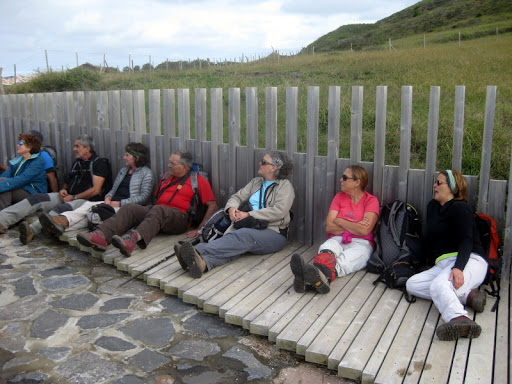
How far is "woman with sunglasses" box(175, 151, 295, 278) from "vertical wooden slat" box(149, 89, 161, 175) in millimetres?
1729

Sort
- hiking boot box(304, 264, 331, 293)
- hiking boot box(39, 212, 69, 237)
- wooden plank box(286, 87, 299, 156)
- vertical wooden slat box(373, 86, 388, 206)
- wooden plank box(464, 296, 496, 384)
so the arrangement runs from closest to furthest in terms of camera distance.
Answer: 1. wooden plank box(464, 296, 496, 384)
2. hiking boot box(304, 264, 331, 293)
3. vertical wooden slat box(373, 86, 388, 206)
4. wooden plank box(286, 87, 299, 156)
5. hiking boot box(39, 212, 69, 237)

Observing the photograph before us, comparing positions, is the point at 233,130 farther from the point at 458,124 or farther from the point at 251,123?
the point at 458,124

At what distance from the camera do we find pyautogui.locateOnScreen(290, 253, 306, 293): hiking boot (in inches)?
176

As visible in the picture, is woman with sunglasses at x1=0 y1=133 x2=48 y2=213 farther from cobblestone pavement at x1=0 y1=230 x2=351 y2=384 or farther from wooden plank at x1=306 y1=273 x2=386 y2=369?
wooden plank at x1=306 y1=273 x2=386 y2=369

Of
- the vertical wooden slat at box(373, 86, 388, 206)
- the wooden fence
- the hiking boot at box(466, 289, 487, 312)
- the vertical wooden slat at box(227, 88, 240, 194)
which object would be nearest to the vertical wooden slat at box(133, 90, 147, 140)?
the wooden fence

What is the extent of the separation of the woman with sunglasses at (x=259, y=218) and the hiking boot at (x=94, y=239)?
3.83 ft

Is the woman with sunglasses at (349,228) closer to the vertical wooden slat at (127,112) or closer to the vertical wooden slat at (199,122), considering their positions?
the vertical wooden slat at (199,122)

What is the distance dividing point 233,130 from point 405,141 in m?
2.20

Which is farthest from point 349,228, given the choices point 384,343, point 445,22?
point 445,22

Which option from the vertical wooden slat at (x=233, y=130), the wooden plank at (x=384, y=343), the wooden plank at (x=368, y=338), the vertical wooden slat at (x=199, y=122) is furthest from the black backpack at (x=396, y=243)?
the vertical wooden slat at (x=199, y=122)

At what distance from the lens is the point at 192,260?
4969 millimetres

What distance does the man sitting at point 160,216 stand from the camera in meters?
5.68

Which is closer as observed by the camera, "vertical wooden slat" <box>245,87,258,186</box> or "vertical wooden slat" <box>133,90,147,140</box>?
"vertical wooden slat" <box>245,87,258,186</box>

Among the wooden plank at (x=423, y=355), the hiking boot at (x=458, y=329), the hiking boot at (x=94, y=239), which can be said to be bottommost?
the wooden plank at (x=423, y=355)
